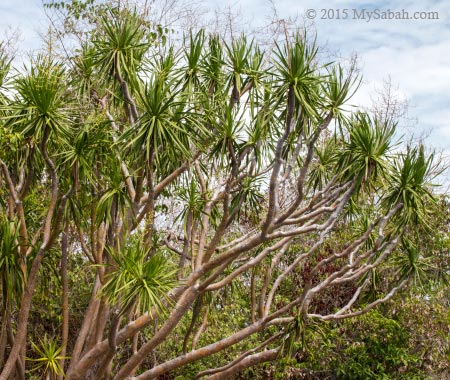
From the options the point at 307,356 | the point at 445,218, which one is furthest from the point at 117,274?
the point at 445,218

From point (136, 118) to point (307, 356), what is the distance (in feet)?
15.3

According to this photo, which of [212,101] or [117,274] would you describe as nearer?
[117,274]

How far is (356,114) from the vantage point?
7805mm

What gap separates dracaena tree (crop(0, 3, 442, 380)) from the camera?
23.4 ft

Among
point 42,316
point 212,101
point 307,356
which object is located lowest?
point 307,356

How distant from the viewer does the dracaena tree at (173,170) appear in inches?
281

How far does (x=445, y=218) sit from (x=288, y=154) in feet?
11.6

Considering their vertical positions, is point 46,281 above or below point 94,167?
below

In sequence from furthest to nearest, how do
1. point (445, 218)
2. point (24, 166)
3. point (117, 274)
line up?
point (445, 218), point (24, 166), point (117, 274)

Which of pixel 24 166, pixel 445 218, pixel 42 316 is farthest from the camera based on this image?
pixel 445 218

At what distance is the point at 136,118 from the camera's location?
25.6 ft

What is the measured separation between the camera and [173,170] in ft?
27.4

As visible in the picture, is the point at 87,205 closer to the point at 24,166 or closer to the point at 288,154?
the point at 24,166

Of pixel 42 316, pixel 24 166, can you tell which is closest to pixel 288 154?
pixel 24 166
